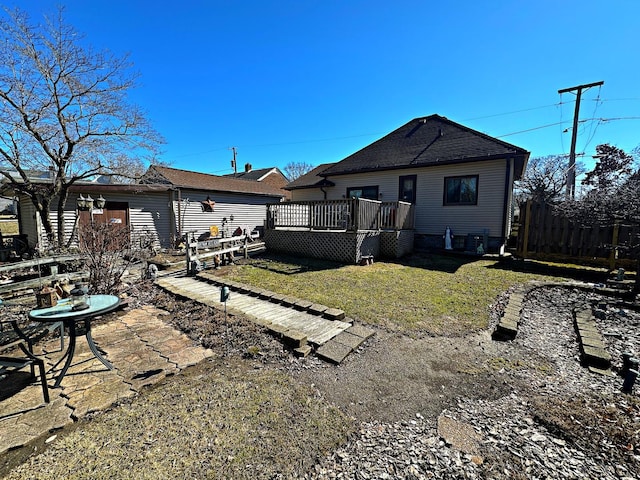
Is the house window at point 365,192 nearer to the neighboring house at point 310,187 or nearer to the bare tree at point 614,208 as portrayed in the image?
the neighboring house at point 310,187

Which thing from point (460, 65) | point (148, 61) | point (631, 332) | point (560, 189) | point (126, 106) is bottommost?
point (631, 332)

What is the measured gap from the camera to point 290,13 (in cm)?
880

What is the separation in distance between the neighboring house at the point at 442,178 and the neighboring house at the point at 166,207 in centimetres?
547

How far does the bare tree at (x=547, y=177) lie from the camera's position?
754 inches

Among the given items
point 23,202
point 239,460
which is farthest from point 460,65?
point 23,202

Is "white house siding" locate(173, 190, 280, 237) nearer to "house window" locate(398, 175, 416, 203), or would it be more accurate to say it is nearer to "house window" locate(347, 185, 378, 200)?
"house window" locate(347, 185, 378, 200)

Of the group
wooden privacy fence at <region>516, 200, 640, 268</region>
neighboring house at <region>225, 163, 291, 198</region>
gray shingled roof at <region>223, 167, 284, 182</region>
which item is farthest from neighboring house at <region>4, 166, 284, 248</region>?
Result: wooden privacy fence at <region>516, 200, 640, 268</region>

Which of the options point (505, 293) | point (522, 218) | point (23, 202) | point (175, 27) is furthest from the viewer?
point (23, 202)

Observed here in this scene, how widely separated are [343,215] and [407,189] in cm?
481

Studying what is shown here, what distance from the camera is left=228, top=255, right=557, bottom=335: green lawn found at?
15.0 ft

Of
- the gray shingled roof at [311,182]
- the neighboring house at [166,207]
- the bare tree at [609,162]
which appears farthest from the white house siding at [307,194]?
the bare tree at [609,162]

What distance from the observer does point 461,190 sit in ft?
36.4

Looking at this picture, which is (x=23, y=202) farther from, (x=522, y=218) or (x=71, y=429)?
(x=522, y=218)

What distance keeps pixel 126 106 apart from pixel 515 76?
52.2ft
